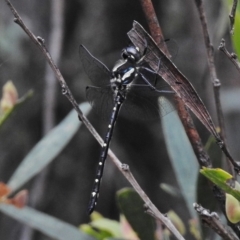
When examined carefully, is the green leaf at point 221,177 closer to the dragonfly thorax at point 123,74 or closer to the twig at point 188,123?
the twig at point 188,123

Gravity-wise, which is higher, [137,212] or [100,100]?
[100,100]

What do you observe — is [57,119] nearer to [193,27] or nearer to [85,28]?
[85,28]

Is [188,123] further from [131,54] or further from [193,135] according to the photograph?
[131,54]

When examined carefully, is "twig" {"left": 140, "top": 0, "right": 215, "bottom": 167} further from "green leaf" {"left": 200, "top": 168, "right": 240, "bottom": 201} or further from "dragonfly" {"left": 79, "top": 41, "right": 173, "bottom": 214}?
"dragonfly" {"left": 79, "top": 41, "right": 173, "bottom": 214}

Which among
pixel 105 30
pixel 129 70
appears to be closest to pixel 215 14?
pixel 105 30

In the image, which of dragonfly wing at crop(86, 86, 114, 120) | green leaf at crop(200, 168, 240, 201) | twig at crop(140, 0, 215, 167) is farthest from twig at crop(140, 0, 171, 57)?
dragonfly wing at crop(86, 86, 114, 120)

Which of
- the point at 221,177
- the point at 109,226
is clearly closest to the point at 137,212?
the point at 109,226
